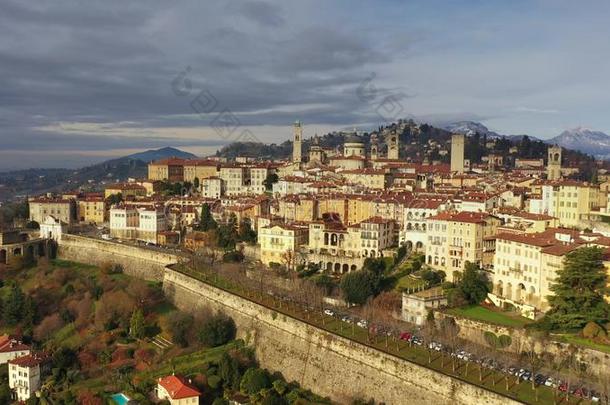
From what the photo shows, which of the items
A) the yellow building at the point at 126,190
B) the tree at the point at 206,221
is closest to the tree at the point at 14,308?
the tree at the point at 206,221

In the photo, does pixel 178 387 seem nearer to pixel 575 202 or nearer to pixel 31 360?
pixel 31 360

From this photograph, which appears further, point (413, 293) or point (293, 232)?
point (293, 232)

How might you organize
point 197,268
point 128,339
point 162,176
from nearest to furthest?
point 128,339
point 197,268
point 162,176

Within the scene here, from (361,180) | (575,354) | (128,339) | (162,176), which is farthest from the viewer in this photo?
(162,176)

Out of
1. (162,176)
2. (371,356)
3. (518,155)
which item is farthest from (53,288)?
(518,155)

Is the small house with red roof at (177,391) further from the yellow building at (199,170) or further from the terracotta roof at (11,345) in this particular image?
the yellow building at (199,170)

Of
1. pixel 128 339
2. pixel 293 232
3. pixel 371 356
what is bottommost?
pixel 128 339

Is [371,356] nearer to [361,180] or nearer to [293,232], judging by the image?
[293,232]

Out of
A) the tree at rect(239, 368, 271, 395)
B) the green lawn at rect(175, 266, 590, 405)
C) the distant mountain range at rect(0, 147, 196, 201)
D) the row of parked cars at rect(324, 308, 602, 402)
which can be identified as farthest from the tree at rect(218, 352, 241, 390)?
the distant mountain range at rect(0, 147, 196, 201)

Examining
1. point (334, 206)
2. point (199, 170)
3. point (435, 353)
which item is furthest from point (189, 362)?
point (199, 170)
